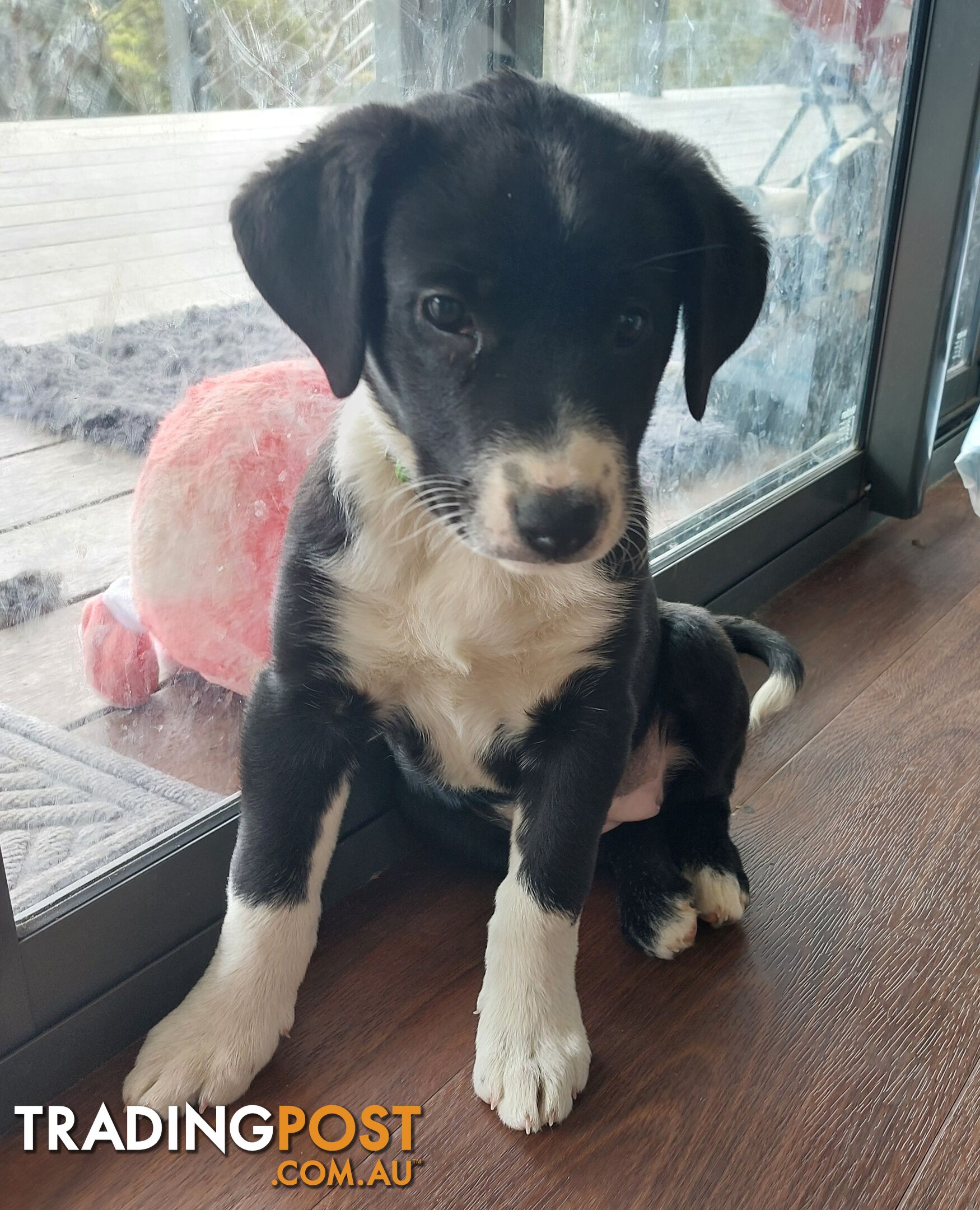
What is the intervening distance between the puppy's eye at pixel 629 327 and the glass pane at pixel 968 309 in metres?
2.54

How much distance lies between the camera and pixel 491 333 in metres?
1.04

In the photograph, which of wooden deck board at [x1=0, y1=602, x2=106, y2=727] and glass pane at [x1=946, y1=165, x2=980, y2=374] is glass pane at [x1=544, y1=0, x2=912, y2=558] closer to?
glass pane at [x1=946, y1=165, x2=980, y2=374]

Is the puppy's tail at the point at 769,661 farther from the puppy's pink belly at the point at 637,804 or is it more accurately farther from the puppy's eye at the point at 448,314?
the puppy's eye at the point at 448,314

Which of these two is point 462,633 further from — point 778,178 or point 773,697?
point 778,178

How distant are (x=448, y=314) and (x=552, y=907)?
682mm

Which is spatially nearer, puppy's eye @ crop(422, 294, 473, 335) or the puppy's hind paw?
puppy's eye @ crop(422, 294, 473, 335)

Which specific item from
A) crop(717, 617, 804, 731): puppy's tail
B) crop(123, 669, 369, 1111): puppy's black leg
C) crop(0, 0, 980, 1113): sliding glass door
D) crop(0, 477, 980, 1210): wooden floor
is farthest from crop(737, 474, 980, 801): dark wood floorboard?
crop(123, 669, 369, 1111): puppy's black leg

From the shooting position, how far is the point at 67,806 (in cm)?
142

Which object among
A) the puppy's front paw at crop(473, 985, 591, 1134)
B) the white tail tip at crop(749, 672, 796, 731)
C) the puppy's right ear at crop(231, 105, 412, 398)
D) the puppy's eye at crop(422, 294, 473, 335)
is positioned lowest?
the puppy's front paw at crop(473, 985, 591, 1134)

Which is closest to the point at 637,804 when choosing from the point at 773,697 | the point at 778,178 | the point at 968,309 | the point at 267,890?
the point at 773,697

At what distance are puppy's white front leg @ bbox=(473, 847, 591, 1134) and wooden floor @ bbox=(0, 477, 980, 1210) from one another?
37 millimetres

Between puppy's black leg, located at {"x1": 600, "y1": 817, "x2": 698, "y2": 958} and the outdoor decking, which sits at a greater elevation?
the outdoor decking

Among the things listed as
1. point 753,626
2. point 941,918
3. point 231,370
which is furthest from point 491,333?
point 941,918

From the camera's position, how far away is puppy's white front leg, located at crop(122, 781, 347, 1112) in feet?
4.10
